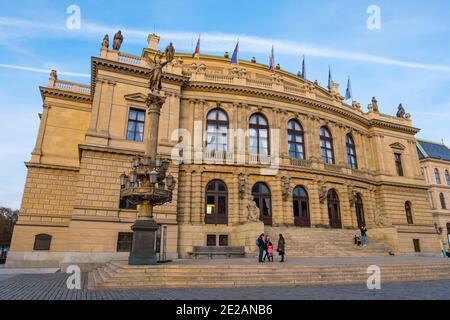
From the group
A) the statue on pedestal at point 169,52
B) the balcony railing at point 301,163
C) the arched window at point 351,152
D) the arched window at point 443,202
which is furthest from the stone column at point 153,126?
the arched window at point 443,202

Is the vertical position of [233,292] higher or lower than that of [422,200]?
lower

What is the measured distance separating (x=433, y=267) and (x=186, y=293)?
12.6 meters

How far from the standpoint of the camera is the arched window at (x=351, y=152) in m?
33.7

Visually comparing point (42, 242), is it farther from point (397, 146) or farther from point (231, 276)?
point (397, 146)

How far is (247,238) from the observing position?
71.8ft

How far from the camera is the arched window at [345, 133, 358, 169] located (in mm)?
33688

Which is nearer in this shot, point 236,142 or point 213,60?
point 236,142

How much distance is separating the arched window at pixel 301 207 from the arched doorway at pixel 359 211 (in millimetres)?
7094

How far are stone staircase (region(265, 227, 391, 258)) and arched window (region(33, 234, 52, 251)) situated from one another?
61.6 feet

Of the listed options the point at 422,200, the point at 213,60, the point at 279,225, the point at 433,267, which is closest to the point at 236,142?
the point at 279,225

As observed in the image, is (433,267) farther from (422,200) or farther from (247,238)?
(422,200)

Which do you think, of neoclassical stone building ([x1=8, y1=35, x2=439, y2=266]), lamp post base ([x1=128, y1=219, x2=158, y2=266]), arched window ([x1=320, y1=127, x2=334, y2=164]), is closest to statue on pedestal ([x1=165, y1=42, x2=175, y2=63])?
lamp post base ([x1=128, y1=219, x2=158, y2=266])

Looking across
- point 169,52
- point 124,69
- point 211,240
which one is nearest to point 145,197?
point 169,52

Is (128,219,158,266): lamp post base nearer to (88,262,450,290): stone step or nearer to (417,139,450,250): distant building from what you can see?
(88,262,450,290): stone step
